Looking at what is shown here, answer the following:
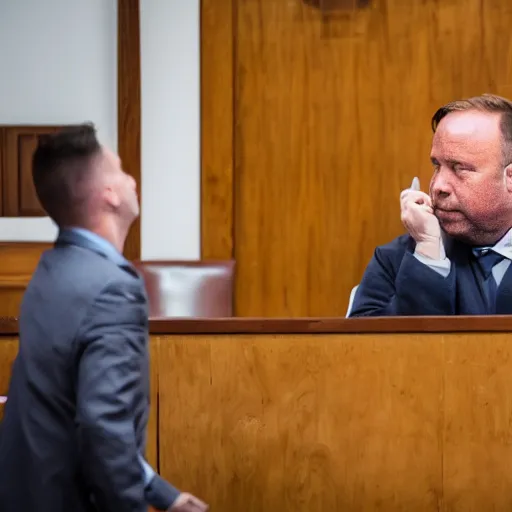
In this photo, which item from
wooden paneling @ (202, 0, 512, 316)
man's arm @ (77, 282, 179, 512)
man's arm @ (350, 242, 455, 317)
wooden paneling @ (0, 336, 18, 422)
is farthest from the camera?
wooden paneling @ (202, 0, 512, 316)

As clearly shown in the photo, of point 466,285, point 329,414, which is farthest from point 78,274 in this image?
point 466,285

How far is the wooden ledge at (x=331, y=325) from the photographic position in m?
1.65

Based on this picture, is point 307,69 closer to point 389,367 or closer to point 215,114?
point 215,114

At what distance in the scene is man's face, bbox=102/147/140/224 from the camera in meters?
1.22

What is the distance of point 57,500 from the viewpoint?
1.14 metres

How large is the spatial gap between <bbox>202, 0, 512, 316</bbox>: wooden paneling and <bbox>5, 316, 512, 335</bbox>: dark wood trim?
1.73m

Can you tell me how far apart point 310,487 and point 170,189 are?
6.38ft

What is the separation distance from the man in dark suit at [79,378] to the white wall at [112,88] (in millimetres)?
2181

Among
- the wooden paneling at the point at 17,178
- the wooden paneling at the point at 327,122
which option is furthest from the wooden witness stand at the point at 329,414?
the wooden paneling at the point at 17,178

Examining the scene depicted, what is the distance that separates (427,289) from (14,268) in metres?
1.96

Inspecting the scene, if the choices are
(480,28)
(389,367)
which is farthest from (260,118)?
(389,367)

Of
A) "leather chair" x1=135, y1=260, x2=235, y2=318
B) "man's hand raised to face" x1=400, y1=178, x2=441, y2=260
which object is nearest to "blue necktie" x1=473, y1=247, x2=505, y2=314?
"man's hand raised to face" x1=400, y1=178, x2=441, y2=260

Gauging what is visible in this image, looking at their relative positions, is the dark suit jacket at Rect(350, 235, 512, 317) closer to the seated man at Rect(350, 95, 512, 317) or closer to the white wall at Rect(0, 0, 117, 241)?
the seated man at Rect(350, 95, 512, 317)

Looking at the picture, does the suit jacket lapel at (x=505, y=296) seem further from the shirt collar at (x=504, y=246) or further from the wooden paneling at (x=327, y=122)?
the wooden paneling at (x=327, y=122)
